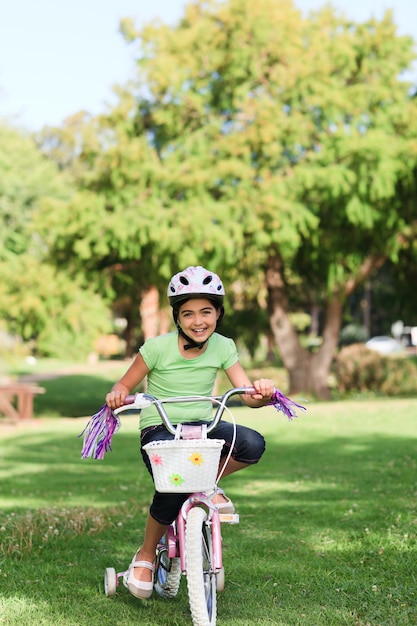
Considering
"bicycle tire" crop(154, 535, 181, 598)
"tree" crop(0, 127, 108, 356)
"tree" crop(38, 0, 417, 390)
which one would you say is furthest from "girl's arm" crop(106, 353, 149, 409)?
"tree" crop(0, 127, 108, 356)

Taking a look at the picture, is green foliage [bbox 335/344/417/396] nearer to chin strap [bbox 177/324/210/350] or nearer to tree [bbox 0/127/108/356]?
tree [bbox 0/127/108/356]

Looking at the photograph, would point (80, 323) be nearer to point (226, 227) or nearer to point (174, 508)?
point (226, 227)

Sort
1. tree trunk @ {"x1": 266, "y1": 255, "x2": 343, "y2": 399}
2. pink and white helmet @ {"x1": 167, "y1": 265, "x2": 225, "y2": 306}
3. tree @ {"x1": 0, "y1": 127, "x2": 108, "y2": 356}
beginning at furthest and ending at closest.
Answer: tree trunk @ {"x1": 266, "y1": 255, "x2": 343, "y2": 399}, tree @ {"x1": 0, "y1": 127, "x2": 108, "y2": 356}, pink and white helmet @ {"x1": 167, "y1": 265, "x2": 225, "y2": 306}

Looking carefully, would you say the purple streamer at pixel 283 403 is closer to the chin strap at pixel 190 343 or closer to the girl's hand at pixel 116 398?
the chin strap at pixel 190 343

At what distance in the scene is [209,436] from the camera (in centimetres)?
456

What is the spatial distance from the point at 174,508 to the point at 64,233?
1794cm

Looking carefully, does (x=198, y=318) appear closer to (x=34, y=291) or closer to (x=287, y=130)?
(x=287, y=130)

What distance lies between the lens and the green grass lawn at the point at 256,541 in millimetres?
4566

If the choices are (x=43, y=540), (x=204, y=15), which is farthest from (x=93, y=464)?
(x=204, y=15)

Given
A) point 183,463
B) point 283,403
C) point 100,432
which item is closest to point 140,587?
point 100,432

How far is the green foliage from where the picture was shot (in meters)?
25.7

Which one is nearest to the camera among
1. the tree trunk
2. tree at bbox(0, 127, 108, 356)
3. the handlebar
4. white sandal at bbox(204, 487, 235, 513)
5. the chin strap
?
the handlebar

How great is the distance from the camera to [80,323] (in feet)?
85.3

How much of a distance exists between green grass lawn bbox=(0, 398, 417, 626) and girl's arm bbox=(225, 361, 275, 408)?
1.08 meters
